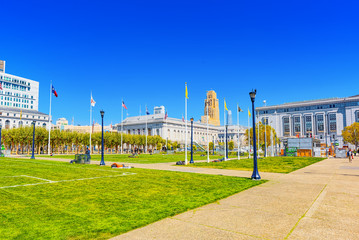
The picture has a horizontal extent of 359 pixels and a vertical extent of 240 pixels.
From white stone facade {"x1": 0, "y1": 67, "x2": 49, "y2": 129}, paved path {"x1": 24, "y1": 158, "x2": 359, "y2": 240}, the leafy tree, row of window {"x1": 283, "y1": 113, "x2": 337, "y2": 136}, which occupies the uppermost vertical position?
white stone facade {"x1": 0, "y1": 67, "x2": 49, "y2": 129}

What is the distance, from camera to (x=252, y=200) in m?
9.04

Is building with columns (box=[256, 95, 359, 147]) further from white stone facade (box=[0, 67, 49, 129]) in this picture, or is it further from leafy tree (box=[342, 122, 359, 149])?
white stone facade (box=[0, 67, 49, 129])

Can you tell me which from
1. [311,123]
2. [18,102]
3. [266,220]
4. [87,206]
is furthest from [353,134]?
[18,102]

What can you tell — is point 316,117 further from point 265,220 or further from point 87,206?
point 87,206

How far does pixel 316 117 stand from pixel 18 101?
151 metres

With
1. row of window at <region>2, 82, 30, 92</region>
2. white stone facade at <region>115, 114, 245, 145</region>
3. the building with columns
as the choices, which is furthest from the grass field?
row of window at <region>2, 82, 30, 92</region>

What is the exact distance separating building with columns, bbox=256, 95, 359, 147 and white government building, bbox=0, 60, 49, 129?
106599mm

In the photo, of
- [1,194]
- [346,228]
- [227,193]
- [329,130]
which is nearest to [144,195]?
[227,193]

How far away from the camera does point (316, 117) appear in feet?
397

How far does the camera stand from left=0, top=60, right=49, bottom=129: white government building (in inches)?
4080

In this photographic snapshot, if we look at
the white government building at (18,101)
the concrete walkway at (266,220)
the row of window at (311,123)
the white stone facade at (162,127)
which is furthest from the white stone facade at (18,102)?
the row of window at (311,123)

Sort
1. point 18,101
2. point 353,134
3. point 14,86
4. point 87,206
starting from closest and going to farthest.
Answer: point 87,206, point 353,134, point 14,86, point 18,101

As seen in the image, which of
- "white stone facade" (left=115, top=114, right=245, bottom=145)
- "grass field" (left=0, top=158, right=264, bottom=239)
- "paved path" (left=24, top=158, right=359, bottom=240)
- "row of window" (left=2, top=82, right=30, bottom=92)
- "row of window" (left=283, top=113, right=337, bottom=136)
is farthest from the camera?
"white stone facade" (left=115, top=114, right=245, bottom=145)

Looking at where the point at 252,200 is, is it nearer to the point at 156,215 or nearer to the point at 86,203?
the point at 156,215
